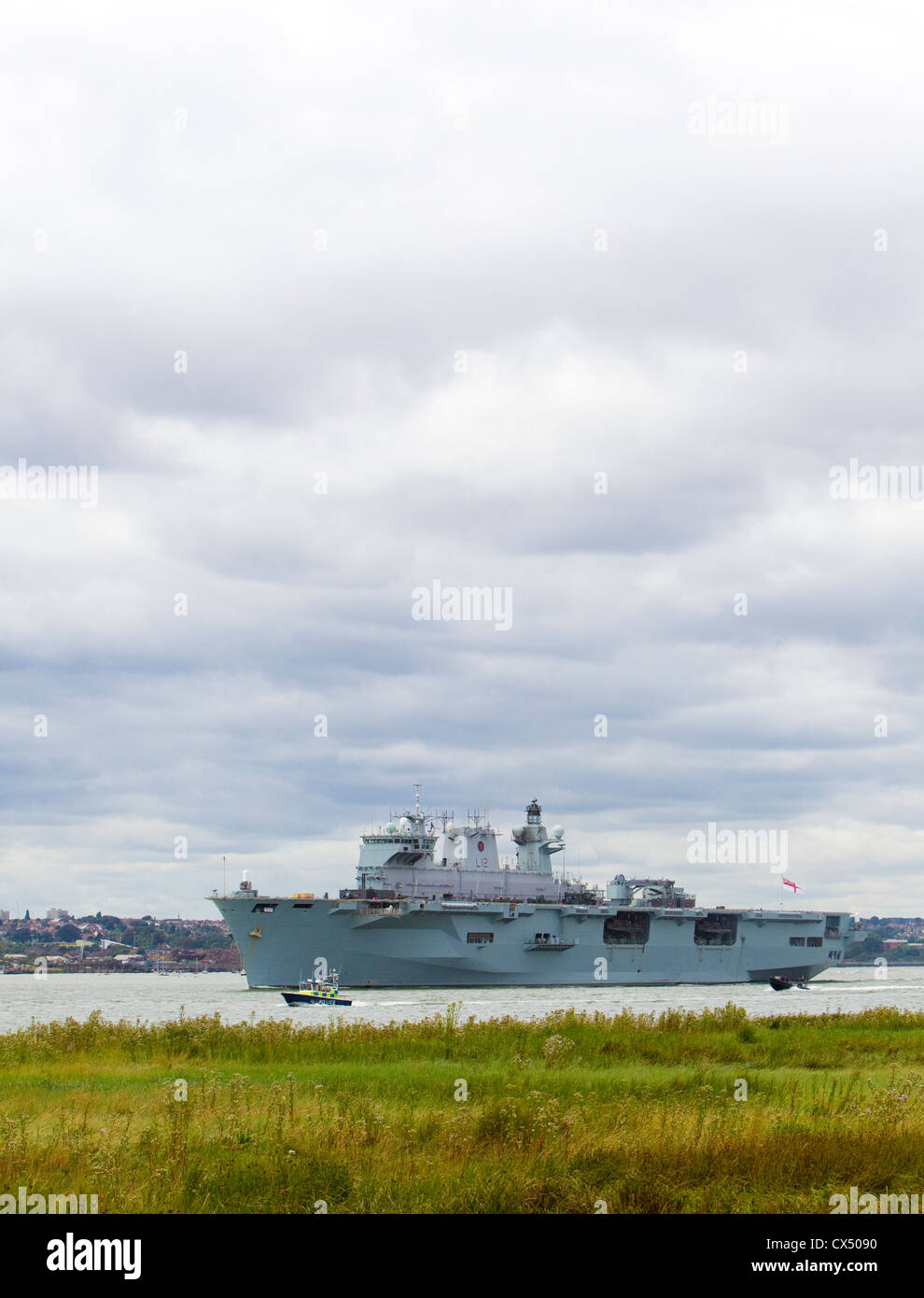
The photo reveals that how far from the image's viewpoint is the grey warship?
72750 mm

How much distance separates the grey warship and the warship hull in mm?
88

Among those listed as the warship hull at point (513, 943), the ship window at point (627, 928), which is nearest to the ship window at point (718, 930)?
the warship hull at point (513, 943)

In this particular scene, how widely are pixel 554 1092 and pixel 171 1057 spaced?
8.80 meters

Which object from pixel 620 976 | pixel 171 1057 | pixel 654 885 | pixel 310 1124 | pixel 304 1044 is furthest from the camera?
pixel 654 885

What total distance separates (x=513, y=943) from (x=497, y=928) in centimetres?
170

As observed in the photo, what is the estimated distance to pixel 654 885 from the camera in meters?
94.2

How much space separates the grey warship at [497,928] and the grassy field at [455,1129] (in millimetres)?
48578

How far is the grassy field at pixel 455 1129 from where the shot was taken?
12180 mm

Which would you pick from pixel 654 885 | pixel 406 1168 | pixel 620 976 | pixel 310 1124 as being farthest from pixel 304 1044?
pixel 654 885

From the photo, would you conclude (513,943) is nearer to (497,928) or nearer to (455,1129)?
(497,928)

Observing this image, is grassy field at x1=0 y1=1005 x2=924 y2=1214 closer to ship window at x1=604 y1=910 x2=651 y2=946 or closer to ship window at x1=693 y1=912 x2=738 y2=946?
ship window at x1=604 y1=910 x2=651 y2=946

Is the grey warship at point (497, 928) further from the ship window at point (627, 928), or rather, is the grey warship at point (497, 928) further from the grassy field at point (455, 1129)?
the grassy field at point (455, 1129)
